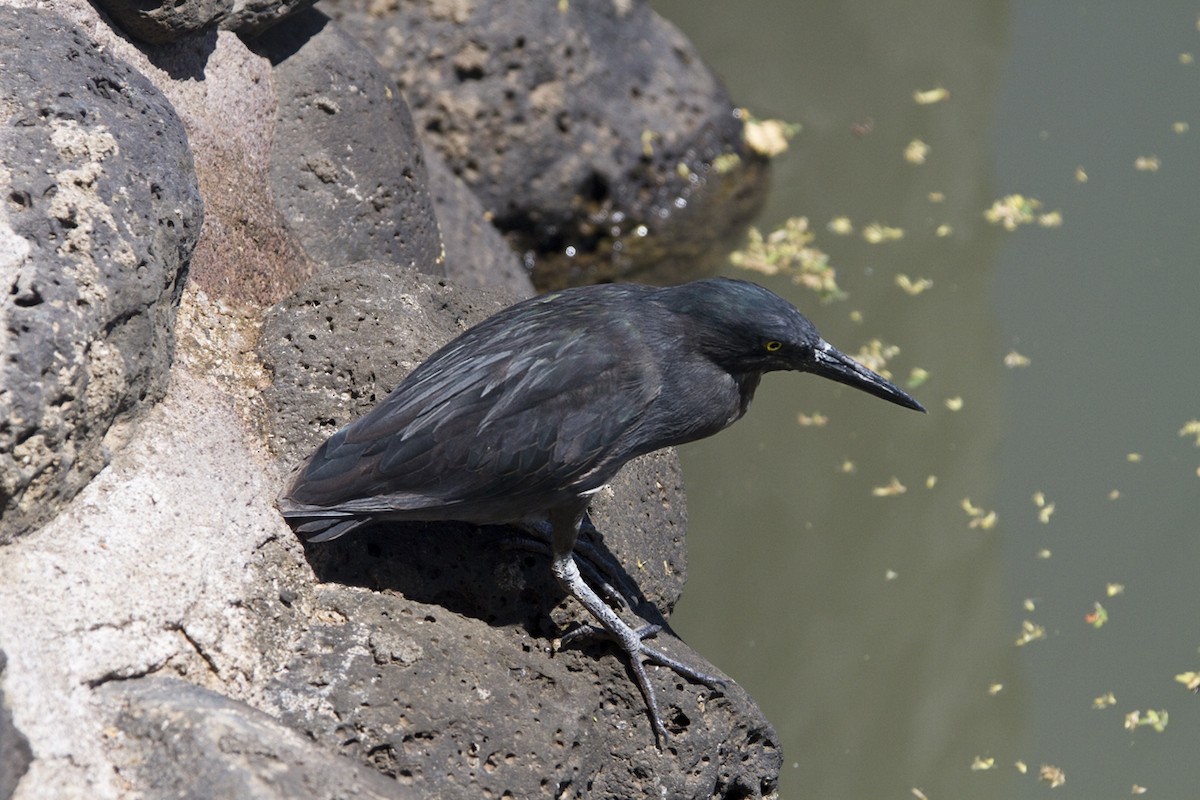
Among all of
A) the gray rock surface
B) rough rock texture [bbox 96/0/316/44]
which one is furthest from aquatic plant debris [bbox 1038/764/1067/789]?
rough rock texture [bbox 96/0/316/44]

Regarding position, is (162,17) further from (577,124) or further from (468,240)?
(577,124)

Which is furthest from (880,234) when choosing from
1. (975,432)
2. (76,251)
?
(76,251)

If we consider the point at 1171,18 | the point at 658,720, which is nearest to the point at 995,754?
the point at 658,720

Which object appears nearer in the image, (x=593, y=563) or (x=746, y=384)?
(x=746, y=384)

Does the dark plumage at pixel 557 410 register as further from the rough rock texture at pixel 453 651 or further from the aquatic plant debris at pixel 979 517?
the aquatic plant debris at pixel 979 517

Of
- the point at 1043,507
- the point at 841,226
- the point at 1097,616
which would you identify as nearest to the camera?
the point at 1097,616

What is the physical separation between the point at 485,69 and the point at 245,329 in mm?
A: 2526

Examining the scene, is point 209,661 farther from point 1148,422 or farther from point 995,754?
point 1148,422

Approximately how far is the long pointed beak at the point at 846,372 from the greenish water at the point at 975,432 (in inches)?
59.0

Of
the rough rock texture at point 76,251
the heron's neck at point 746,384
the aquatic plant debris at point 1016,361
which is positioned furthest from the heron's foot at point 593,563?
the aquatic plant debris at point 1016,361

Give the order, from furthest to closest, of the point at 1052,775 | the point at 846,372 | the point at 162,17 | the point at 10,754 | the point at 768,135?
the point at 768,135
the point at 1052,775
the point at 162,17
the point at 846,372
the point at 10,754

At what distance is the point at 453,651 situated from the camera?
3104mm

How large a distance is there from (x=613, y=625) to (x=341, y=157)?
1934 mm

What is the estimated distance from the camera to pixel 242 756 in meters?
2.53
